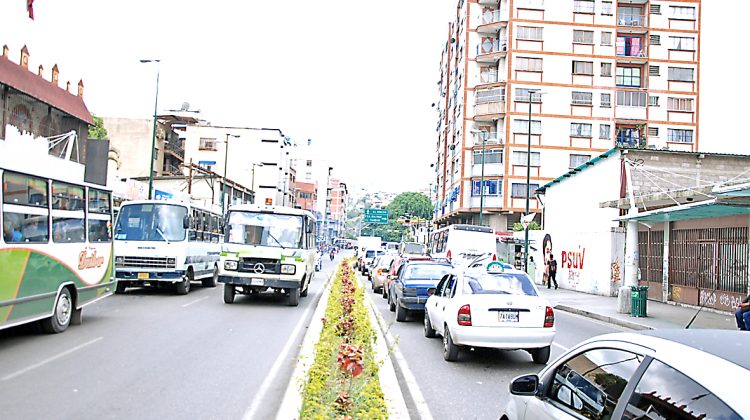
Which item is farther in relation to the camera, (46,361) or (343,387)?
(46,361)

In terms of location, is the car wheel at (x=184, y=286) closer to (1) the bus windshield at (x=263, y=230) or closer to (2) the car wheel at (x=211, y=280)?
(1) the bus windshield at (x=263, y=230)

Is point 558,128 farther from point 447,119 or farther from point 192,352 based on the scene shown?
point 192,352

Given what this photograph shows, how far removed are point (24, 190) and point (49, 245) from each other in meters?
1.24

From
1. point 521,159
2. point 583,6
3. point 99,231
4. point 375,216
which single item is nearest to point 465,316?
point 99,231

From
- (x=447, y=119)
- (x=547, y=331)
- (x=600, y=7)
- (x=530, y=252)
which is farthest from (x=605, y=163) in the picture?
(x=447, y=119)

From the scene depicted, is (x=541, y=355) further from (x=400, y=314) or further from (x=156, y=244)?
(x=156, y=244)

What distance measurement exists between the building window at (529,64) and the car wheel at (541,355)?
157ft

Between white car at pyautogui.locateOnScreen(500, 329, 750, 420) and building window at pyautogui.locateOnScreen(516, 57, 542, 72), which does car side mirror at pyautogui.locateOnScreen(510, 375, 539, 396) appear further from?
building window at pyautogui.locateOnScreen(516, 57, 542, 72)

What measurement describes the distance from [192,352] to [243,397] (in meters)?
3.19

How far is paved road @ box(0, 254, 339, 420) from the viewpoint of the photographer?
686 centimetres

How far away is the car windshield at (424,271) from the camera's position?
1631cm

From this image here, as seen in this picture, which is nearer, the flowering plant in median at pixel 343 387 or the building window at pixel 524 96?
the flowering plant in median at pixel 343 387

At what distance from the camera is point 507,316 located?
32.0 ft

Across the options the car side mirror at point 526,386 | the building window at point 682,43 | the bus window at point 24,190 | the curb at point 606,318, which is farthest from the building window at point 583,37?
the car side mirror at point 526,386
